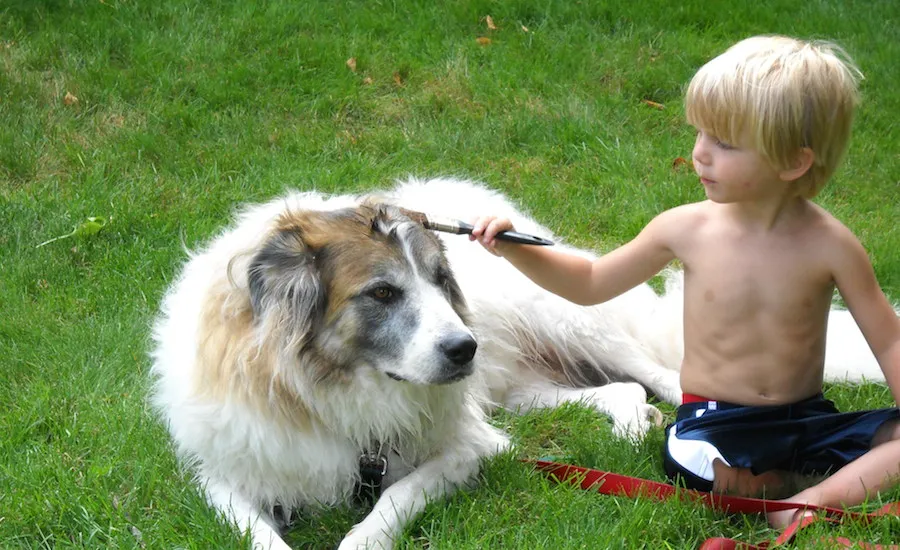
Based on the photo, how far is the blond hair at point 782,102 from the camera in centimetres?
301

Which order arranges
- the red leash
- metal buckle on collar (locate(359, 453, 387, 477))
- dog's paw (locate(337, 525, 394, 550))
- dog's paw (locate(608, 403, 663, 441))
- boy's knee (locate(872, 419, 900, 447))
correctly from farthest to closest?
1. dog's paw (locate(608, 403, 663, 441))
2. metal buckle on collar (locate(359, 453, 387, 477))
3. boy's knee (locate(872, 419, 900, 447))
4. dog's paw (locate(337, 525, 394, 550))
5. the red leash

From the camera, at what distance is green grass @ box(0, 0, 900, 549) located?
3365mm

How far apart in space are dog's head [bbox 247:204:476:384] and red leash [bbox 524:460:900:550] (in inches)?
23.6

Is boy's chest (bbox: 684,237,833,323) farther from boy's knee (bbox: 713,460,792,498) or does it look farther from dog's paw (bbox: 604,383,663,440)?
dog's paw (bbox: 604,383,663,440)

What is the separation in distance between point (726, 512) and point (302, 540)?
135cm

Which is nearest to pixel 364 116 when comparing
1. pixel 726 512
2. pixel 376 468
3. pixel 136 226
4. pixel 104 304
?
pixel 136 226

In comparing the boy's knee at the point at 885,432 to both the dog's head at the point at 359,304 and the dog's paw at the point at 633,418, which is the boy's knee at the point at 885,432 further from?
the dog's head at the point at 359,304

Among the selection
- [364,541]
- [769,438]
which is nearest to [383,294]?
[364,541]

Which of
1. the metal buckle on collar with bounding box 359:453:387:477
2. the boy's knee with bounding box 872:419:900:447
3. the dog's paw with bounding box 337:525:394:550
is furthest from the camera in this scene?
the metal buckle on collar with bounding box 359:453:387:477

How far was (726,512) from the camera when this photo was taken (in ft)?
10.7

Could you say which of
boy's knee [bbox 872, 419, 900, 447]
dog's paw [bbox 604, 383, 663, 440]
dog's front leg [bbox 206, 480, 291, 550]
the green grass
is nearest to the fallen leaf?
the green grass

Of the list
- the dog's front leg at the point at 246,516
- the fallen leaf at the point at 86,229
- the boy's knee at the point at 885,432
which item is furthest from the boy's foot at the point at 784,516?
the fallen leaf at the point at 86,229

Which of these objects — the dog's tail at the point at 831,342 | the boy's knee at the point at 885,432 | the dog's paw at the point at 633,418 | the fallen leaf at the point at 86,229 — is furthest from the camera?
the fallen leaf at the point at 86,229

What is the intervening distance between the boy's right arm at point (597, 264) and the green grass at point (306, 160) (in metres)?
0.57
